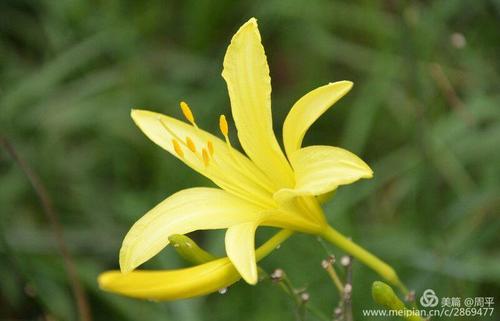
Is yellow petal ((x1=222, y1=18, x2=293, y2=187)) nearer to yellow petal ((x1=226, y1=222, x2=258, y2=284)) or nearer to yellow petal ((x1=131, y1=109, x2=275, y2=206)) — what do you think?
yellow petal ((x1=131, y1=109, x2=275, y2=206))

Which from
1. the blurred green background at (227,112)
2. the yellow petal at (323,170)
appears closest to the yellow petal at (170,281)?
the yellow petal at (323,170)

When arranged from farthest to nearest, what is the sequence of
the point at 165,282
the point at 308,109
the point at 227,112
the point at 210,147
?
the point at 227,112 < the point at 210,147 < the point at 308,109 < the point at 165,282

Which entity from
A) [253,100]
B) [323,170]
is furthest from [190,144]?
[323,170]

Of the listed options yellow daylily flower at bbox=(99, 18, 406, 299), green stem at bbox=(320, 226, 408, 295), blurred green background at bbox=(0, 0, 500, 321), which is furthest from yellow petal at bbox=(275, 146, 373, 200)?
blurred green background at bbox=(0, 0, 500, 321)

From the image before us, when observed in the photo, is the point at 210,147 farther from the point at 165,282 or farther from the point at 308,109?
the point at 165,282

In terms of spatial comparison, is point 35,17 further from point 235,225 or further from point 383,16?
point 235,225

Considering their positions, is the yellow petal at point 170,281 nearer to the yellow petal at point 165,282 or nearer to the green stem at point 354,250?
the yellow petal at point 165,282
